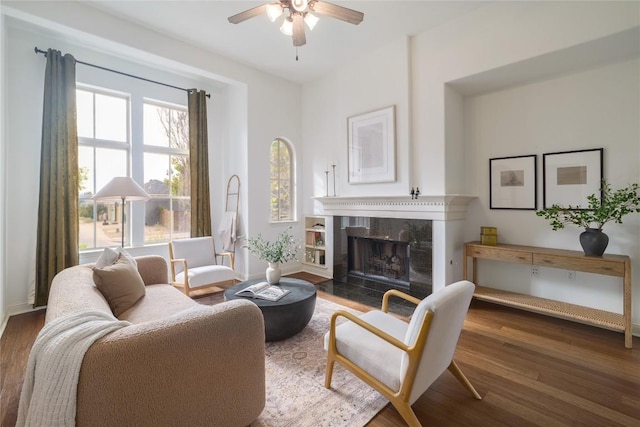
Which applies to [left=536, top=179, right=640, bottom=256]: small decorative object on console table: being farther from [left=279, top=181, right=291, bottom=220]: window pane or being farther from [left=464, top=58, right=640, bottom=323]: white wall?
[left=279, top=181, right=291, bottom=220]: window pane

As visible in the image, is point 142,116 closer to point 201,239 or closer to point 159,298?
point 201,239

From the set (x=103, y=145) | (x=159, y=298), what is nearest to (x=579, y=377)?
(x=159, y=298)

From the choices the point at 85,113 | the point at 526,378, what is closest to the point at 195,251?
the point at 85,113

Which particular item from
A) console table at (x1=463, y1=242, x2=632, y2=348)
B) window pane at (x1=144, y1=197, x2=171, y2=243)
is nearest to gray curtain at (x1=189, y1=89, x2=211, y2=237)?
window pane at (x1=144, y1=197, x2=171, y2=243)

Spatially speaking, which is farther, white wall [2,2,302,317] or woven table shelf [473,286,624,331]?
white wall [2,2,302,317]

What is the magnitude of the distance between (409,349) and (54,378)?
56.6 inches

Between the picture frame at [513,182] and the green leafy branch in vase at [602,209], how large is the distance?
339mm

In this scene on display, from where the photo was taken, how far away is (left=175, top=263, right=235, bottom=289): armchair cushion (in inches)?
136

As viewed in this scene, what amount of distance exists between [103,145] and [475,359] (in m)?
4.91

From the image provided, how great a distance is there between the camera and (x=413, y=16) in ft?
10.6

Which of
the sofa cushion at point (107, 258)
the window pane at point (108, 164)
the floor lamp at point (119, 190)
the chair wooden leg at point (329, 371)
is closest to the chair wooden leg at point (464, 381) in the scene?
the chair wooden leg at point (329, 371)

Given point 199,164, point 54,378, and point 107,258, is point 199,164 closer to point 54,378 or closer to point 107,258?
point 107,258

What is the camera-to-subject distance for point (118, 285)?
2.14 metres

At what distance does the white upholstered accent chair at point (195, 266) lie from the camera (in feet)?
11.4
